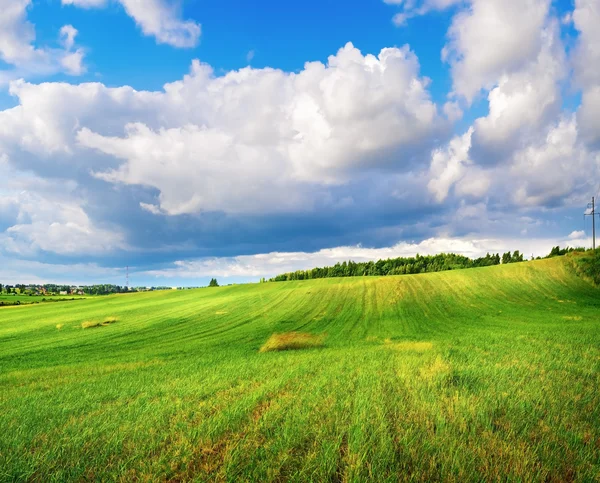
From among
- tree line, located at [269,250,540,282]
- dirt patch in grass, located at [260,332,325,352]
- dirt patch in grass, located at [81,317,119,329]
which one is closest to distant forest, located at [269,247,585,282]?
tree line, located at [269,250,540,282]

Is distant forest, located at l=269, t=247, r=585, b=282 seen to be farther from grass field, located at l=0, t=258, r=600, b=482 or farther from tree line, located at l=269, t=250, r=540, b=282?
grass field, located at l=0, t=258, r=600, b=482

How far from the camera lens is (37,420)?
752cm

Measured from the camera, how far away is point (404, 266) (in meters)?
103

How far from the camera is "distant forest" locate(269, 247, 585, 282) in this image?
102 metres

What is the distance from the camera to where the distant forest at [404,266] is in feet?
333

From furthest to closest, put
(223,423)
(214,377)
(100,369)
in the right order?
(100,369)
(214,377)
(223,423)

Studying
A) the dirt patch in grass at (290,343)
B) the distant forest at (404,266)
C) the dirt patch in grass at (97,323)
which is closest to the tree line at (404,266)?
the distant forest at (404,266)

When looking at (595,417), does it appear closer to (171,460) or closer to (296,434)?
(296,434)

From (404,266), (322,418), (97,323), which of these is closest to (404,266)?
(404,266)

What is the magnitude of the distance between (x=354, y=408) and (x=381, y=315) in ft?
117

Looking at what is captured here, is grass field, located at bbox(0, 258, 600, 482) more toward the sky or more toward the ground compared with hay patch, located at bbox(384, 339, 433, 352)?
more toward the sky

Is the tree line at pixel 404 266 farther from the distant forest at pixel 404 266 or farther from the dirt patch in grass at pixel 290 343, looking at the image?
the dirt patch in grass at pixel 290 343

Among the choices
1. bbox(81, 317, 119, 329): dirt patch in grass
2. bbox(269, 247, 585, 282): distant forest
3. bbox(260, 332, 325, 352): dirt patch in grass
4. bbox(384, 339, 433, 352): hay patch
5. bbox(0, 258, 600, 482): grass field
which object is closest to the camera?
bbox(0, 258, 600, 482): grass field

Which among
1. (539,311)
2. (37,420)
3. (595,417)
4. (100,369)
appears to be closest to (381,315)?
(539,311)
